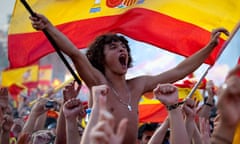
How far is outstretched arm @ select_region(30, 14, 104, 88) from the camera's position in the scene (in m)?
3.61

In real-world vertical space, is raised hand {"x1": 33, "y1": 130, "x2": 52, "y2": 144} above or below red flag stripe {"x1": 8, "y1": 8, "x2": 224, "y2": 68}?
below

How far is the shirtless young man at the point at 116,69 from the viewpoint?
3.63 meters

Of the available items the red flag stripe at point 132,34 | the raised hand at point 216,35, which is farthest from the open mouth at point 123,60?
the red flag stripe at point 132,34

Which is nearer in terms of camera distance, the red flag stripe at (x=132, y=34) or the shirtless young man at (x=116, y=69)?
the shirtless young man at (x=116, y=69)

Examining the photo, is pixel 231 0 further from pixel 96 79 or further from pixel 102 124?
pixel 102 124

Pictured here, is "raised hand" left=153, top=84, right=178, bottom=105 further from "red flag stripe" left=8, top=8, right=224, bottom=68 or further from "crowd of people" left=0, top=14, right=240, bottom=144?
"red flag stripe" left=8, top=8, right=224, bottom=68

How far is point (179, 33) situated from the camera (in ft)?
16.2

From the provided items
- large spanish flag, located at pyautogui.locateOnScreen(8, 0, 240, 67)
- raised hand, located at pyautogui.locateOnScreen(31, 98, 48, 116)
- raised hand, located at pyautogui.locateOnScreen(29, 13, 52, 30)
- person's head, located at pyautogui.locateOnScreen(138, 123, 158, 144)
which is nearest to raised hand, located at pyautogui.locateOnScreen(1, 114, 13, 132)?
raised hand, located at pyautogui.locateOnScreen(29, 13, 52, 30)

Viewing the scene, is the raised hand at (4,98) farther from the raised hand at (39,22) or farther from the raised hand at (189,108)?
the raised hand at (189,108)

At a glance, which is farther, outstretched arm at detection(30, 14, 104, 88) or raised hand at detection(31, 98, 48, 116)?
raised hand at detection(31, 98, 48, 116)

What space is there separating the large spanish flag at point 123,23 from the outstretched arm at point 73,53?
1.14 m

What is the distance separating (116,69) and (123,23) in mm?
1116

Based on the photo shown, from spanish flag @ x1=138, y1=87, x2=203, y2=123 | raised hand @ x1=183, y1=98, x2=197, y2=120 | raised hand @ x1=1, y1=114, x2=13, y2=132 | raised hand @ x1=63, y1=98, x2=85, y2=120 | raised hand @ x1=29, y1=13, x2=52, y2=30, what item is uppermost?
raised hand @ x1=29, y1=13, x2=52, y2=30

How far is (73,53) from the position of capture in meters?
3.69
